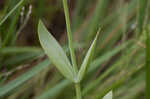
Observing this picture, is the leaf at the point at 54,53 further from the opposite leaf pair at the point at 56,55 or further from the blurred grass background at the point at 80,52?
the blurred grass background at the point at 80,52

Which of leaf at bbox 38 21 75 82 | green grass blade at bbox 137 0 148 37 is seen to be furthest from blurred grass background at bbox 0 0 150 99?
leaf at bbox 38 21 75 82

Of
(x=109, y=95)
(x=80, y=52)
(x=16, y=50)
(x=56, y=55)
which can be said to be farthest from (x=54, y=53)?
(x=80, y=52)

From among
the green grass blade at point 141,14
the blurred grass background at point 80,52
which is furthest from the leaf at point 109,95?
the green grass blade at point 141,14

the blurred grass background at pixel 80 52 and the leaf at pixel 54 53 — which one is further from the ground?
the leaf at pixel 54 53

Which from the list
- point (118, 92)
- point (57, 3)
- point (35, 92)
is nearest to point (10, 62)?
point (35, 92)

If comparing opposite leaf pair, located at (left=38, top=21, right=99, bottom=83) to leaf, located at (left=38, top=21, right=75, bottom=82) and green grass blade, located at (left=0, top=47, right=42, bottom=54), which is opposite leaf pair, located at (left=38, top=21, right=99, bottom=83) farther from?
green grass blade, located at (left=0, top=47, right=42, bottom=54)

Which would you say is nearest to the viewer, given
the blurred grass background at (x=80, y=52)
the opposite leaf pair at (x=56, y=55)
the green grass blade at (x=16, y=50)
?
the opposite leaf pair at (x=56, y=55)
